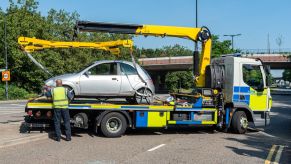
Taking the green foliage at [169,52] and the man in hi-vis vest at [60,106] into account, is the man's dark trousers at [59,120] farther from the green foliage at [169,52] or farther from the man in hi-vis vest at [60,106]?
the green foliage at [169,52]

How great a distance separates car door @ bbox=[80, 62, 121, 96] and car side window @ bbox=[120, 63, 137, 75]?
0.96 ft

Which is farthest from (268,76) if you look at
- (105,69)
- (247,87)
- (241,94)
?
(105,69)

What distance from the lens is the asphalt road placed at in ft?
30.8

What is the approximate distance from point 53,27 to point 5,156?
116 ft

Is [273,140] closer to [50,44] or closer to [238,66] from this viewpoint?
[238,66]

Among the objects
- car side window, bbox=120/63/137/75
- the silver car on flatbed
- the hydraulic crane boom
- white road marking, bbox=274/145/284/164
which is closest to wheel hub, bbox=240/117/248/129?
the hydraulic crane boom

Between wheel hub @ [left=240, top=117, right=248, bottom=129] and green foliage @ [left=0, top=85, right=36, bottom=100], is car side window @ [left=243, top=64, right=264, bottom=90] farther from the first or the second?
green foliage @ [left=0, top=85, right=36, bottom=100]

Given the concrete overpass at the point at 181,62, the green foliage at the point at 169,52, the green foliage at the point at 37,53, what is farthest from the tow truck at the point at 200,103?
the green foliage at the point at 169,52

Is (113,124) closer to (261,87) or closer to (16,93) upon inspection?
(261,87)

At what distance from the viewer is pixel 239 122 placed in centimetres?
1437

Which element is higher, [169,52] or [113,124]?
[169,52]

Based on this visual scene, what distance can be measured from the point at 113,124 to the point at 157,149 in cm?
240

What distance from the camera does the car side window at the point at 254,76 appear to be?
14466 mm

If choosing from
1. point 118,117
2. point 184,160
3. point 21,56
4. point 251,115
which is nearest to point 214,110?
point 251,115
